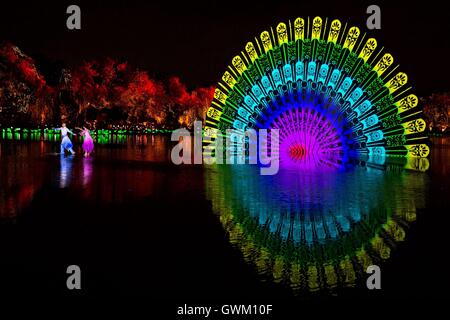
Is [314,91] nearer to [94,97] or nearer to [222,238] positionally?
[222,238]

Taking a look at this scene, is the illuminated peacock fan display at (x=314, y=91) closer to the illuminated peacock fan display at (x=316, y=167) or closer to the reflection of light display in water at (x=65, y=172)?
the illuminated peacock fan display at (x=316, y=167)

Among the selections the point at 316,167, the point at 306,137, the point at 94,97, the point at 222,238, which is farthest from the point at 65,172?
the point at 94,97

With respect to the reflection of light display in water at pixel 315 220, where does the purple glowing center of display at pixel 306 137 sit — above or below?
above

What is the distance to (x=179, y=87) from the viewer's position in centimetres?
8888

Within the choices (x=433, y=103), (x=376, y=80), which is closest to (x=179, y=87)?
(x=433, y=103)

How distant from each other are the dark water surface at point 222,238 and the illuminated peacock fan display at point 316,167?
47mm

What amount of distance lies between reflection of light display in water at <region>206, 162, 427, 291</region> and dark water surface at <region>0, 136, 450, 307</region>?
0.08 ft

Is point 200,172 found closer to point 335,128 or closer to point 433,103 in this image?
point 335,128

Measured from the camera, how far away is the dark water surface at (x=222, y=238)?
6176mm

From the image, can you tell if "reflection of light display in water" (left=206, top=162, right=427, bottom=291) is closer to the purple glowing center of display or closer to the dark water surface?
the dark water surface

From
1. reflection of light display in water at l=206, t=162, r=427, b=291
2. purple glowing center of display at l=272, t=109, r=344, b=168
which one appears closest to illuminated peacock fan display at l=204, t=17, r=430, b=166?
purple glowing center of display at l=272, t=109, r=344, b=168

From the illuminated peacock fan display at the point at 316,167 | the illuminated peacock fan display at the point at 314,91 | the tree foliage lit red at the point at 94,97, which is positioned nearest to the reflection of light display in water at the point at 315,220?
the illuminated peacock fan display at the point at 316,167
